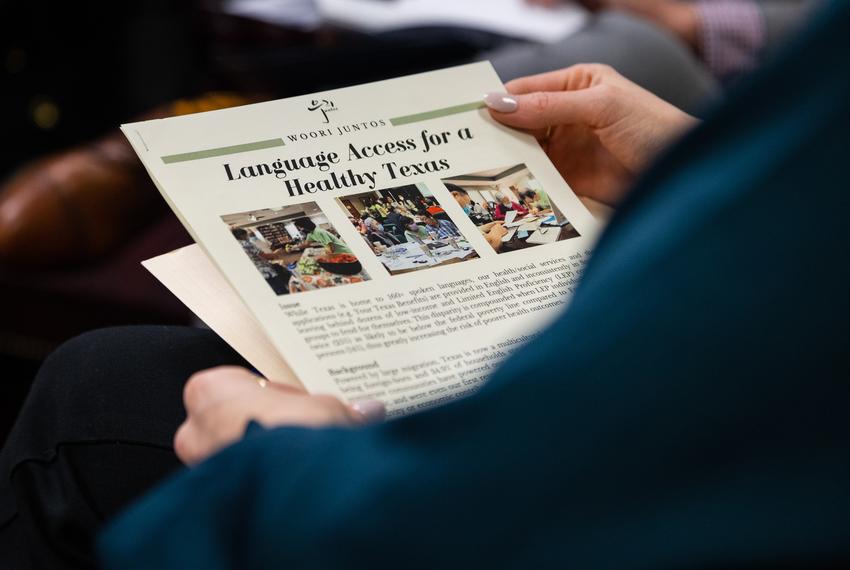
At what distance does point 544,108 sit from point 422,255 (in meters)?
0.18

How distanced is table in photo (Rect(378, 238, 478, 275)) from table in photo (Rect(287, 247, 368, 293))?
23 millimetres

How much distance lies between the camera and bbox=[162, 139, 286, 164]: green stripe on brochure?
564mm

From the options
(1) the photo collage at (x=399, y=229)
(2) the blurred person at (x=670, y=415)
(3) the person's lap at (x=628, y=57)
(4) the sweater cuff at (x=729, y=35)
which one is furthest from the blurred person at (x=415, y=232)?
(4) the sweater cuff at (x=729, y=35)

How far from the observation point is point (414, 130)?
62 cm

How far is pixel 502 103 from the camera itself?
2.16ft

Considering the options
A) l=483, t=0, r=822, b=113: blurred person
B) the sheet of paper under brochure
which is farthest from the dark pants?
l=483, t=0, r=822, b=113: blurred person

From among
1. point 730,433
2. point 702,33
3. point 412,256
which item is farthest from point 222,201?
point 702,33

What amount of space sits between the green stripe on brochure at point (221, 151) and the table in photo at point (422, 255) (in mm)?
112

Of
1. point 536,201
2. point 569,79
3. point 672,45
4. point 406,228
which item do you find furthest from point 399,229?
point 672,45

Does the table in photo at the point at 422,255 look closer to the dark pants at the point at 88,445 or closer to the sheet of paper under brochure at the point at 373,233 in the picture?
the sheet of paper under brochure at the point at 373,233

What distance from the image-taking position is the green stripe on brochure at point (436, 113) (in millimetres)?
625

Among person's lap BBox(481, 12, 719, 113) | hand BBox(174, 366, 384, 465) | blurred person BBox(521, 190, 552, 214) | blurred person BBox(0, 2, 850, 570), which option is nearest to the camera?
blurred person BBox(0, 2, 850, 570)

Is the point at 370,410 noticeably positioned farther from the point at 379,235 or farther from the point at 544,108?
the point at 544,108

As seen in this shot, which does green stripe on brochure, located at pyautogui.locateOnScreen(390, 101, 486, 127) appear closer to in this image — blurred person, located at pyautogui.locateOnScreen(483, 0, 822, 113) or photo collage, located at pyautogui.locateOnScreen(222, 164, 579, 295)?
photo collage, located at pyautogui.locateOnScreen(222, 164, 579, 295)
